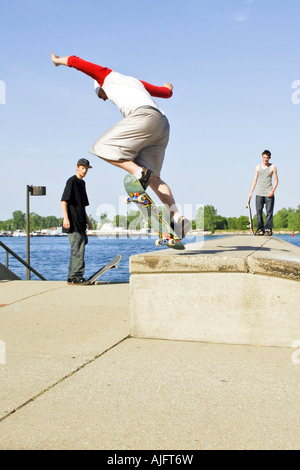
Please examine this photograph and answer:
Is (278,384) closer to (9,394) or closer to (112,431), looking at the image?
(112,431)

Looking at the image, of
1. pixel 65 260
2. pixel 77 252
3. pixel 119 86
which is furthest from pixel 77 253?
pixel 65 260

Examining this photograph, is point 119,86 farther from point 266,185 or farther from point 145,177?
point 266,185

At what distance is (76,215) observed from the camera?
7285mm

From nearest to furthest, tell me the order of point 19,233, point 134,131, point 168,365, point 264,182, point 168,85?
point 168,365 → point 134,131 → point 168,85 → point 264,182 → point 19,233

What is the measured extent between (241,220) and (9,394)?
14592cm

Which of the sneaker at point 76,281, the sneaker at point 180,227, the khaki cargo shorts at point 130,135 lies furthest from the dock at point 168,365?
the sneaker at point 76,281

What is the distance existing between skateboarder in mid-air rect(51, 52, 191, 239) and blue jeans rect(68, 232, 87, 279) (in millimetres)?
3120

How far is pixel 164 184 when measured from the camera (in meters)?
4.48

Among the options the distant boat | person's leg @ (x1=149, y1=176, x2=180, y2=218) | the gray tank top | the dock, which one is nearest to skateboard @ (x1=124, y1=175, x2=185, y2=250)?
person's leg @ (x1=149, y1=176, x2=180, y2=218)

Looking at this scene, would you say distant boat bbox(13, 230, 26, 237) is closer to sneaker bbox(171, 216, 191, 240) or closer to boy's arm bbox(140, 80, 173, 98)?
boy's arm bbox(140, 80, 173, 98)

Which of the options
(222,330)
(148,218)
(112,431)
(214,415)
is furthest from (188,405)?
(148,218)

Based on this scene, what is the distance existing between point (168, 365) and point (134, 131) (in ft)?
6.78
